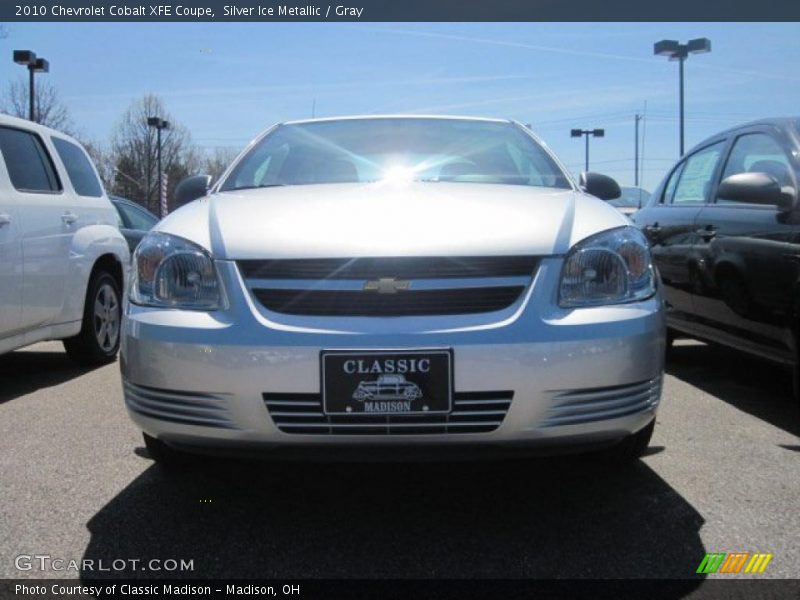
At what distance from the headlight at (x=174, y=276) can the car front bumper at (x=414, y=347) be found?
0.05 metres

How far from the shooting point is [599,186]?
3734 millimetres

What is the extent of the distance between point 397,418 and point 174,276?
0.88m

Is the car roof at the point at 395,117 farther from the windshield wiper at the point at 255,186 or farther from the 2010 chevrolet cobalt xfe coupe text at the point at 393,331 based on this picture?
the 2010 chevrolet cobalt xfe coupe text at the point at 393,331

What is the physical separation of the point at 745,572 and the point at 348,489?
1370 millimetres

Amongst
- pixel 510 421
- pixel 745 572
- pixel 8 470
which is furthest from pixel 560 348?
pixel 8 470

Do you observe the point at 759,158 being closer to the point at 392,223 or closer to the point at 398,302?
the point at 392,223

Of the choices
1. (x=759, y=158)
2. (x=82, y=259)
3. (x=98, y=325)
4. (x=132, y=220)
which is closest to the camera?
(x=759, y=158)

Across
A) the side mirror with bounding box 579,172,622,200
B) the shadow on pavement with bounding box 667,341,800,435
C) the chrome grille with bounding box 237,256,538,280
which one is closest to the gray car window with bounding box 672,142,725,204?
the shadow on pavement with bounding box 667,341,800,435

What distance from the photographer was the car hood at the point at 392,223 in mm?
2484

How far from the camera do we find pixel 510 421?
7.74 feet

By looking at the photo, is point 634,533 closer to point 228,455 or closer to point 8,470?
point 228,455

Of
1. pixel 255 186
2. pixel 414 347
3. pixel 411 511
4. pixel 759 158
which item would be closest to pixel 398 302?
pixel 414 347

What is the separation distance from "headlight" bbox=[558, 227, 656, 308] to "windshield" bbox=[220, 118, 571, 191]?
839mm
